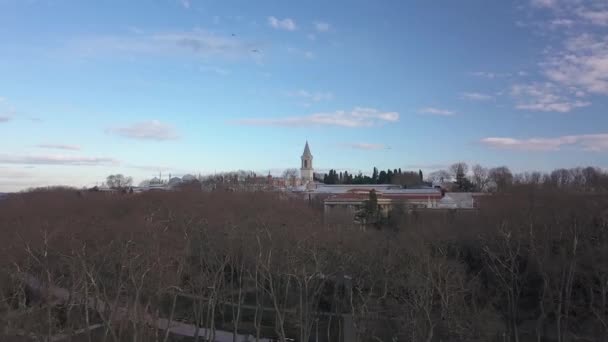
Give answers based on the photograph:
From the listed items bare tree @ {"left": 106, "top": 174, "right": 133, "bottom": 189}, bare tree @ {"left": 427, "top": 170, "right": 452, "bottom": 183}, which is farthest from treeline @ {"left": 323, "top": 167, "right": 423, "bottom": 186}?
bare tree @ {"left": 106, "top": 174, "right": 133, "bottom": 189}

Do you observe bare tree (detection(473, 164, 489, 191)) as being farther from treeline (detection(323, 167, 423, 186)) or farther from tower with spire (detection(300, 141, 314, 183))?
tower with spire (detection(300, 141, 314, 183))

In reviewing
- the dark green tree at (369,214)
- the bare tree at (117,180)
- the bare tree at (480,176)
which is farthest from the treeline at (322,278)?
the bare tree at (117,180)

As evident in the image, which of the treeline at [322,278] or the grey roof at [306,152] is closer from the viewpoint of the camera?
the treeline at [322,278]

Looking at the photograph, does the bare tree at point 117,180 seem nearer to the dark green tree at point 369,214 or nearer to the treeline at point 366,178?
the treeline at point 366,178

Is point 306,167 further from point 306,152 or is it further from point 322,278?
point 322,278

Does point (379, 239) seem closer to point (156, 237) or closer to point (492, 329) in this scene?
point (492, 329)

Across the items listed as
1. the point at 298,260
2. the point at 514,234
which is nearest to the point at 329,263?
the point at 298,260

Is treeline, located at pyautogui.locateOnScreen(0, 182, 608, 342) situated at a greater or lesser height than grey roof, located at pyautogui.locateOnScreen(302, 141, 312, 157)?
lesser

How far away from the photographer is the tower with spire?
492 feet

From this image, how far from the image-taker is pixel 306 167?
15138 cm

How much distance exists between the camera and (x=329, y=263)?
25531 millimetres

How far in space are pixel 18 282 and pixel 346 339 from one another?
1325 centimetres

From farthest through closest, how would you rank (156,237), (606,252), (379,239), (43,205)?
(43,205)
(379,239)
(156,237)
(606,252)

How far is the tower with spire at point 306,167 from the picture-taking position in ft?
492
